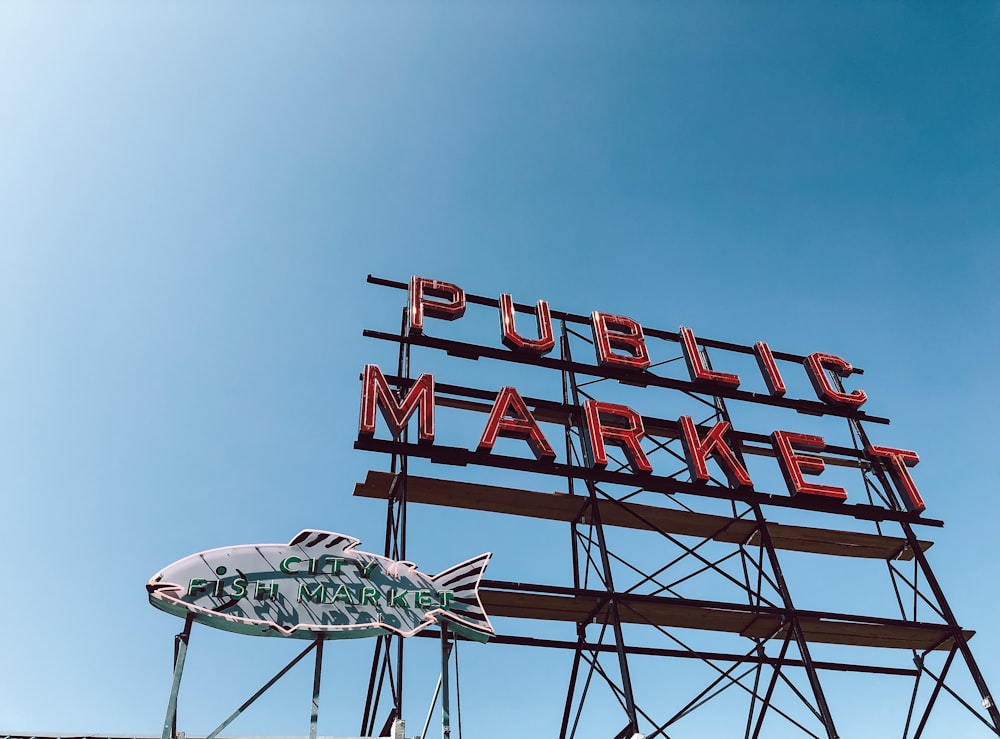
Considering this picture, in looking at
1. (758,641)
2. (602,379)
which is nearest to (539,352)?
(602,379)

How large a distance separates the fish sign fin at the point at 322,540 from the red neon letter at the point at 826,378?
1410 centimetres

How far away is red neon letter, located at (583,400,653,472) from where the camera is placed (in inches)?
675

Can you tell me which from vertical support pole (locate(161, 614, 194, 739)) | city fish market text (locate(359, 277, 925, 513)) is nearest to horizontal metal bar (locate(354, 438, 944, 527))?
city fish market text (locate(359, 277, 925, 513))

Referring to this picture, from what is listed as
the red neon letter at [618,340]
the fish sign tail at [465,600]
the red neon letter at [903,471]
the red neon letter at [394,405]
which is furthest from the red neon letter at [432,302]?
the red neon letter at [903,471]

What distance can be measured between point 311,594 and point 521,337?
9336 mm

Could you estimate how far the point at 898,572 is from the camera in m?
18.1

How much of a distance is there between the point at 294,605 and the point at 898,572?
45.3 ft

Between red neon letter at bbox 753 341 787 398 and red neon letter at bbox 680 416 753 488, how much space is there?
2908 mm

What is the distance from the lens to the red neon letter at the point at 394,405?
15609 millimetres

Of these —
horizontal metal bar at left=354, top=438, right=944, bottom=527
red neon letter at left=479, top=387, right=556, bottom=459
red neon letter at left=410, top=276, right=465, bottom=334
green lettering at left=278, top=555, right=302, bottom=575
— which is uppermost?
red neon letter at left=410, top=276, right=465, bottom=334

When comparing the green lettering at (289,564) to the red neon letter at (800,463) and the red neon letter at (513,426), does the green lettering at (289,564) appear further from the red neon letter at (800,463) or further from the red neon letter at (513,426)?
the red neon letter at (800,463)

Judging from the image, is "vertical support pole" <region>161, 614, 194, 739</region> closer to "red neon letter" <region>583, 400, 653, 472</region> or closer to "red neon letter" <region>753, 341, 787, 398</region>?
"red neon letter" <region>583, 400, 653, 472</region>

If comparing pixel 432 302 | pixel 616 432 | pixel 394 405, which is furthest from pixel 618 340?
pixel 394 405

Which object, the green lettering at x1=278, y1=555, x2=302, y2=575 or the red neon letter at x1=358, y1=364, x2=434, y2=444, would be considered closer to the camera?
the green lettering at x1=278, y1=555, x2=302, y2=575
